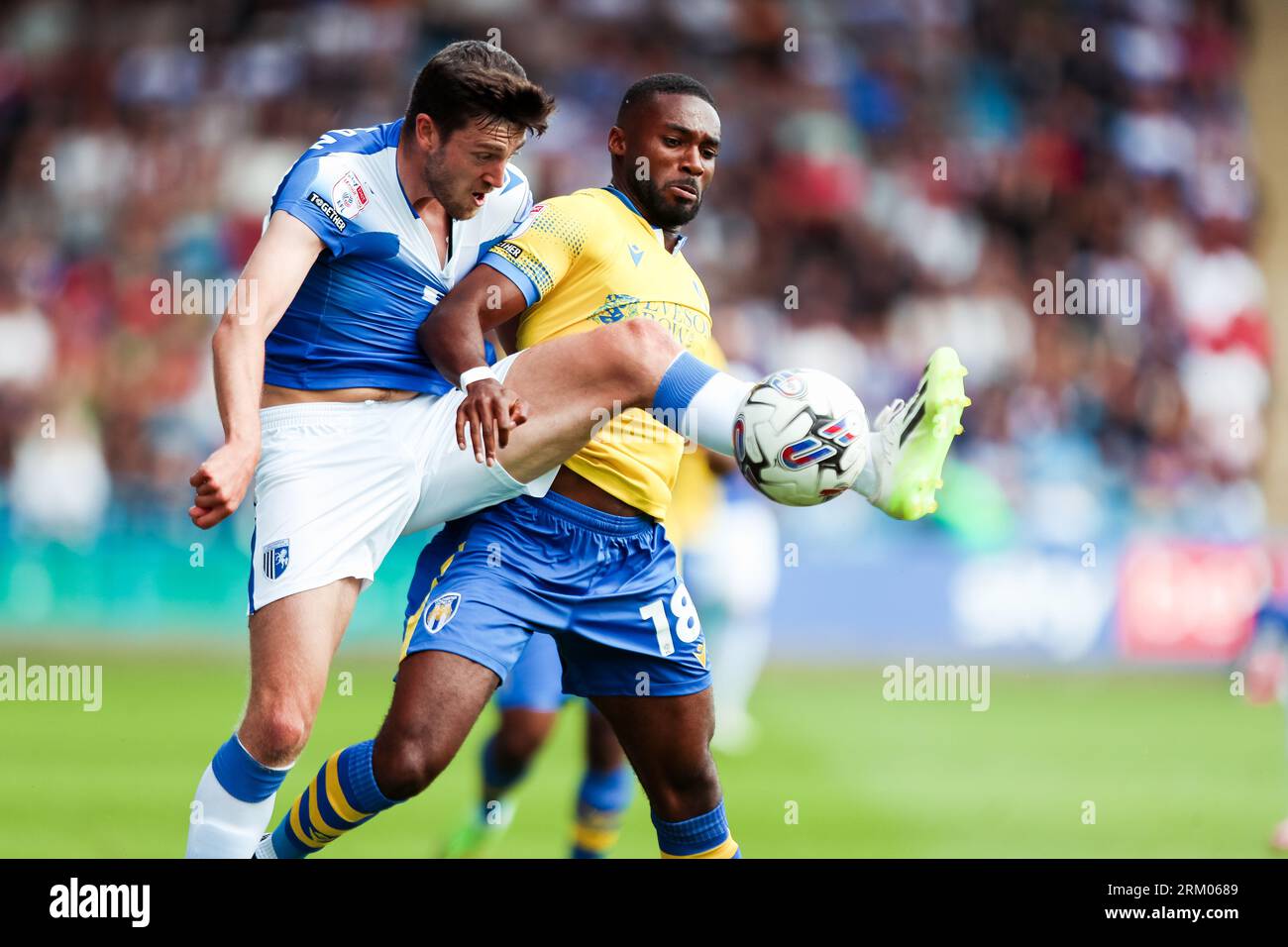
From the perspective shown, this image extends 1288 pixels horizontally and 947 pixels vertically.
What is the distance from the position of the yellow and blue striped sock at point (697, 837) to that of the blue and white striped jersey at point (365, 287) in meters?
1.38

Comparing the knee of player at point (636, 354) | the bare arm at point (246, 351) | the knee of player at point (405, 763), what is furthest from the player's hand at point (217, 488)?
the knee of player at point (636, 354)

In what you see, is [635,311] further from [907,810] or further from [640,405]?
[907,810]

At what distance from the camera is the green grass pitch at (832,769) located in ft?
20.1

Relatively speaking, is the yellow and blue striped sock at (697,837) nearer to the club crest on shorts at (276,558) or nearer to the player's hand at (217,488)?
the club crest on shorts at (276,558)

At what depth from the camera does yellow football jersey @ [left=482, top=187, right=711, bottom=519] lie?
4.18 meters

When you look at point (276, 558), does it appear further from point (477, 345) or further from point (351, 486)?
point (477, 345)

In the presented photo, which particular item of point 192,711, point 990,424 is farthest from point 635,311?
point 990,424

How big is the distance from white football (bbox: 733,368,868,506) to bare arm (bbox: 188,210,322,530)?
1.14m

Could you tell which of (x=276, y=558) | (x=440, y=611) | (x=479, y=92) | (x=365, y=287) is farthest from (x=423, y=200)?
(x=440, y=611)

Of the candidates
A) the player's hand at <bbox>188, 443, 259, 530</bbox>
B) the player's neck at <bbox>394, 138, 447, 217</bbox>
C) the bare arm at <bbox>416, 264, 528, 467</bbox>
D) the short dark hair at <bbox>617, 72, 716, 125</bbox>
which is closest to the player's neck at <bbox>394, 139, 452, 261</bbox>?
the player's neck at <bbox>394, 138, 447, 217</bbox>

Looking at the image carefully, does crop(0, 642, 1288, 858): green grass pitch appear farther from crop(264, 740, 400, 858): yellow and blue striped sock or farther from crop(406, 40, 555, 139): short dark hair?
crop(406, 40, 555, 139): short dark hair

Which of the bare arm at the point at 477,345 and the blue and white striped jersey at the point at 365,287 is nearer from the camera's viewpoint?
the bare arm at the point at 477,345

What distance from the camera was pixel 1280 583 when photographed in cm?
754

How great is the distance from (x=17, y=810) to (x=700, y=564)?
11.7ft
